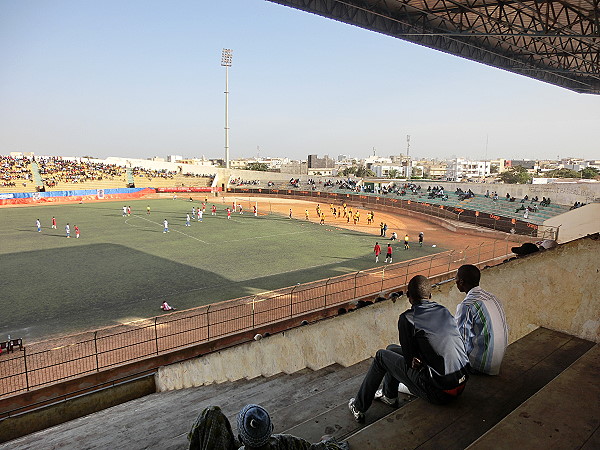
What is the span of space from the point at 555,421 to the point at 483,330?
1061 mm

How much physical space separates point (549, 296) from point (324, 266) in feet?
55.3

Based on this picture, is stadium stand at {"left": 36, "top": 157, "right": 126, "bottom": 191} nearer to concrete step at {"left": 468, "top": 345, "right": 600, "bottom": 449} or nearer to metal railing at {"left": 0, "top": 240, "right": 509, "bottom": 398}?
metal railing at {"left": 0, "top": 240, "right": 509, "bottom": 398}

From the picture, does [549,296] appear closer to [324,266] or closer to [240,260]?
[324,266]

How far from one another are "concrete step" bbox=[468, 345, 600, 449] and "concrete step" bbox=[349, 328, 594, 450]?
0.36 meters

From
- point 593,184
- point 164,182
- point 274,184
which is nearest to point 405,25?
point 593,184

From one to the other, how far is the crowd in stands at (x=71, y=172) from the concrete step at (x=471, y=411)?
76.8 metres

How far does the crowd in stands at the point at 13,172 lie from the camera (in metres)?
63.4

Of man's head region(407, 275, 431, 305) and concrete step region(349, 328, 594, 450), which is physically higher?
man's head region(407, 275, 431, 305)

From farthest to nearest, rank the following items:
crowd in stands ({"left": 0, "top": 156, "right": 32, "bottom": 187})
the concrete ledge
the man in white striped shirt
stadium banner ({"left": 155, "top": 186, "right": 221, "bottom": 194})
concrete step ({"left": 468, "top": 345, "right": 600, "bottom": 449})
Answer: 1. stadium banner ({"left": 155, "top": 186, "right": 221, "bottom": 194})
2. crowd in stands ({"left": 0, "top": 156, "right": 32, "bottom": 187})
3. the concrete ledge
4. the man in white striped shirt
5. concrete step ({"left": 468, "top": 345, "right": 600, "bottom": 449})

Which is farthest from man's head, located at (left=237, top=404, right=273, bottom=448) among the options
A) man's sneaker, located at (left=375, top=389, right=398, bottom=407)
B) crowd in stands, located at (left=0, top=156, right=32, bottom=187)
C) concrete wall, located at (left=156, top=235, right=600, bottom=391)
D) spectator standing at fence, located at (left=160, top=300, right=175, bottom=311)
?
crowd in stands, located at (left=0, top=156, right=32, bottom=187)

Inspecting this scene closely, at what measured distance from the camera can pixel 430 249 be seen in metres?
28.2

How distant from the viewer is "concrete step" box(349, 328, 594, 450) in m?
2.65

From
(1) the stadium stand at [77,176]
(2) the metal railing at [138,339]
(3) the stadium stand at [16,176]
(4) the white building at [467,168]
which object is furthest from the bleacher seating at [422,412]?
(4) the white building at [467,168]

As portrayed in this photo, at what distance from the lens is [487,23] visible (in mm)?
21516
